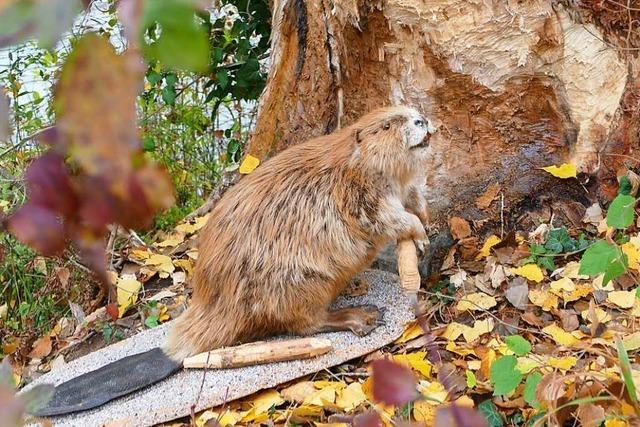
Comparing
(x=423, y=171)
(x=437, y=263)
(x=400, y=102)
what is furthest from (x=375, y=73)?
(x=437, y=263)

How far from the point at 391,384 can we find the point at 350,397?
1755mm

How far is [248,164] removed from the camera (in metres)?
3.51

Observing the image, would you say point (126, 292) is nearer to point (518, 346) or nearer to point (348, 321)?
point (348, 321)

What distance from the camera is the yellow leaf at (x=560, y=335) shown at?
2492 mm

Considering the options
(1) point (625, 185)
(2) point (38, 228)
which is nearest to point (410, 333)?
(1) point (625, 185)

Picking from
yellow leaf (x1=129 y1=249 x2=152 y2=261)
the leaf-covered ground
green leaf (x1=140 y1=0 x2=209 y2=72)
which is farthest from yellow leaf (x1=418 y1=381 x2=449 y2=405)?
A: green leaf (x1=140 y1=0 x2=209 y2=72)

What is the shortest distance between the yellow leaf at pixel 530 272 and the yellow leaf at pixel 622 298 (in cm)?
24

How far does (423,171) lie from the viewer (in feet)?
10.2

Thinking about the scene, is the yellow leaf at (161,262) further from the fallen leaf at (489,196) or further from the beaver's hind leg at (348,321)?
the fallen leaf at (489,196)

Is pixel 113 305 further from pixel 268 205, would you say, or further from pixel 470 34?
pixel 470 34

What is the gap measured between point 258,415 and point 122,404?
Answer: 1.47ft

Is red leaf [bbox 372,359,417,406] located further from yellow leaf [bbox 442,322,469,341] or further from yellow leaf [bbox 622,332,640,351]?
yellow leaf [bbox 442,322,469,341]

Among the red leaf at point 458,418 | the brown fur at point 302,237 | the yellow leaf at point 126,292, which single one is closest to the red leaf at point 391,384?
the red leaf at point 458,418

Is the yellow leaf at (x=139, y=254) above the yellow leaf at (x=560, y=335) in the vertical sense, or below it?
above
